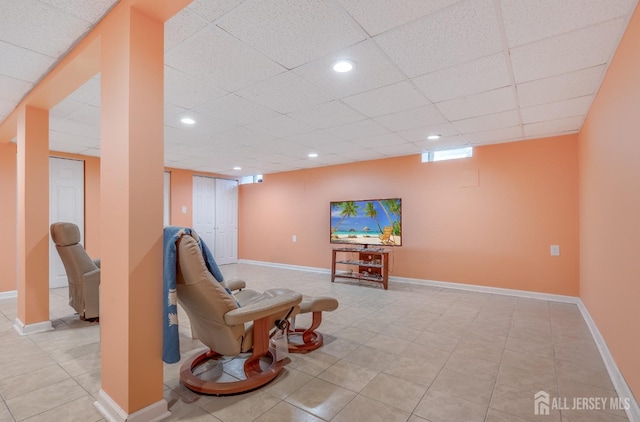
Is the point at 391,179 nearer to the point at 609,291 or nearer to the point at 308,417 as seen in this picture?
the point at 609,291

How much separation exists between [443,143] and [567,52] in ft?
8.62

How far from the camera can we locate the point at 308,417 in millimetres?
1807

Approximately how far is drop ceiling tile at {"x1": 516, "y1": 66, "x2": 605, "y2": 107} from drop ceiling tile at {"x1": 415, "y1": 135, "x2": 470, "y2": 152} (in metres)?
1.40

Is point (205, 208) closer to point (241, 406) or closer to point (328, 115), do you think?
point (328, 115)

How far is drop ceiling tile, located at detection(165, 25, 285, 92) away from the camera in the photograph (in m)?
2.07

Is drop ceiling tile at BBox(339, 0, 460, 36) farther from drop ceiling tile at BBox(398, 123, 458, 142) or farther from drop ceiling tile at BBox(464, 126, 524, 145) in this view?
drop ceiling tile at BBox(464, 126, 524, 145)

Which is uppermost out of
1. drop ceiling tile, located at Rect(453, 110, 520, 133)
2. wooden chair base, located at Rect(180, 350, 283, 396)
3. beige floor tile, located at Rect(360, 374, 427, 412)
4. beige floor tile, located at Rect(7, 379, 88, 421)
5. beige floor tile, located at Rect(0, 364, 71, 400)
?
drop ceiling tile, located at Rect(453, 110, 520, 133)

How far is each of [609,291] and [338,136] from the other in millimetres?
3365

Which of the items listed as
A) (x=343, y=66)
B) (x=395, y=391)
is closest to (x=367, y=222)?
(x=343, y=66)

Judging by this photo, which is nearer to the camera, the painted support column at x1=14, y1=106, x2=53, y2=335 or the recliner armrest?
the recliner armrest

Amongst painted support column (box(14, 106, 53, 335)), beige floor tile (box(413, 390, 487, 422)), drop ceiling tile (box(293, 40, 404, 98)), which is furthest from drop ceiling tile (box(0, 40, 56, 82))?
beige floor tile (box(413, 390, 487, 422))

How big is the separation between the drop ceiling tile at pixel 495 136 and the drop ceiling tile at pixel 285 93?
8.26ft

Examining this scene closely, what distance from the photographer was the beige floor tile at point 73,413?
69.9 inches

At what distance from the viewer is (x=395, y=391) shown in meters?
2.09
